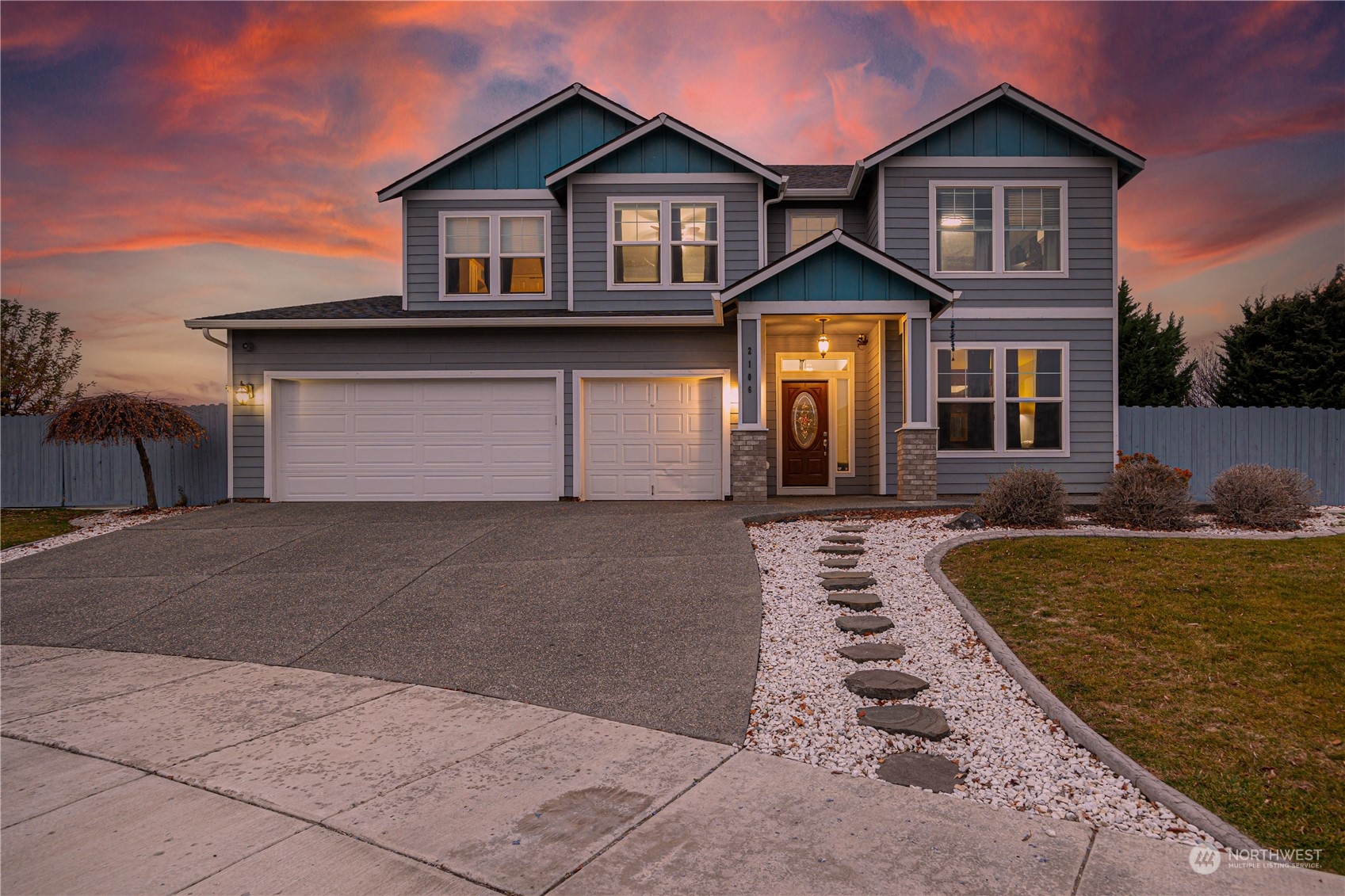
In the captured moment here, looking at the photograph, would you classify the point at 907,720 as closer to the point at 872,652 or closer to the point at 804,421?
the point at 872,652

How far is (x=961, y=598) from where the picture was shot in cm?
605

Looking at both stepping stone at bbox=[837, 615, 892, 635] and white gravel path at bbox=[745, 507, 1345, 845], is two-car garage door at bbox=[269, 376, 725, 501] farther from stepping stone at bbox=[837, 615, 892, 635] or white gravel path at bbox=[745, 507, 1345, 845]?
stepping stone at bbox=[837, 615, 892, 635]

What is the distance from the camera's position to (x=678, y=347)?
42.2 ft

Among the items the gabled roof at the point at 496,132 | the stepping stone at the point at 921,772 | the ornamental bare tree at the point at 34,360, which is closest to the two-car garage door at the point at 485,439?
the gabled roof at the point at 496,132

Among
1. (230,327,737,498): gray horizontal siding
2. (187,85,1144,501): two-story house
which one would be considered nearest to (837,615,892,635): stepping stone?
→ (187,85,1144,501): two-story house

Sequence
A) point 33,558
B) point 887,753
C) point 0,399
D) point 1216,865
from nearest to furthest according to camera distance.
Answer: point 1216,865, point 887,753, point 33,558, point 0,399

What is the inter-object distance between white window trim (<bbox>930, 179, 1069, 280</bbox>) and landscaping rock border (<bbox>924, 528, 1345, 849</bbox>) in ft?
20.5

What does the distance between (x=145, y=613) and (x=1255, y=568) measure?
33.6 feet

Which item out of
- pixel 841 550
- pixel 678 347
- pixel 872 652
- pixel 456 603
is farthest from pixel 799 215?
pixel 872 652

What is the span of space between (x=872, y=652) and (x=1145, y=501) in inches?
236

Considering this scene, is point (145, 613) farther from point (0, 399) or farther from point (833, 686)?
point (0, 399)

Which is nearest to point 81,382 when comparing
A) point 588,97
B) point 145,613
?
point 588,97

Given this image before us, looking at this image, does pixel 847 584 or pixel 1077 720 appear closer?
pixel 1077 720

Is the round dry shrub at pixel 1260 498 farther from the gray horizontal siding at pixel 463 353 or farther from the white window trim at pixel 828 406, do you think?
the gray horizontal siding at pixel 463 353
